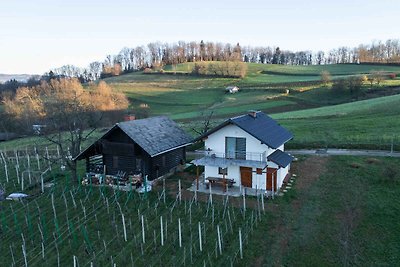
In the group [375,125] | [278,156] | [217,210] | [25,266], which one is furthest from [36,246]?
[375,125]

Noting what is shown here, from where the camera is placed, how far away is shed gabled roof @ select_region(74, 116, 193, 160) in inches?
1062

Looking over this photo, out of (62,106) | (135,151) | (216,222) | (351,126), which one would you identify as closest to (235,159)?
(216,222)

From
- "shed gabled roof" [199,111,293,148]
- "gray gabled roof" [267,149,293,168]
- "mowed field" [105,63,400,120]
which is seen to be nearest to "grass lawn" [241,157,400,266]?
"gray gabled roof" [267,149,293,168]

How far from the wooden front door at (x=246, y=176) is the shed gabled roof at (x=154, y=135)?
6.19 meters

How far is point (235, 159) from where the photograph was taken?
26422 mm

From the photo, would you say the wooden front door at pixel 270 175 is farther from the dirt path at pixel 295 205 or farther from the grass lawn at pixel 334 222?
the dirt path at pixel 295 205

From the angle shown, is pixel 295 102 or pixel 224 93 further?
pixel 224 93

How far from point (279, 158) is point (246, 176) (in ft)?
8.78

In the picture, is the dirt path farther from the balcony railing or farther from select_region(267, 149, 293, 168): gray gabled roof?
the balcony railing

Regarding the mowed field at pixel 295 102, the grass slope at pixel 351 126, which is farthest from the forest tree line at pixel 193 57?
the grass slope at pixel 351 126

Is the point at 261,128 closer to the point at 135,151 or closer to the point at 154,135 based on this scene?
the point at 154,135

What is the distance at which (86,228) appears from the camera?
67.4 feet

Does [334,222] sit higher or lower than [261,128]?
lower

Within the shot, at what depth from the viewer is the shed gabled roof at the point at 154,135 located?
1062 inches
